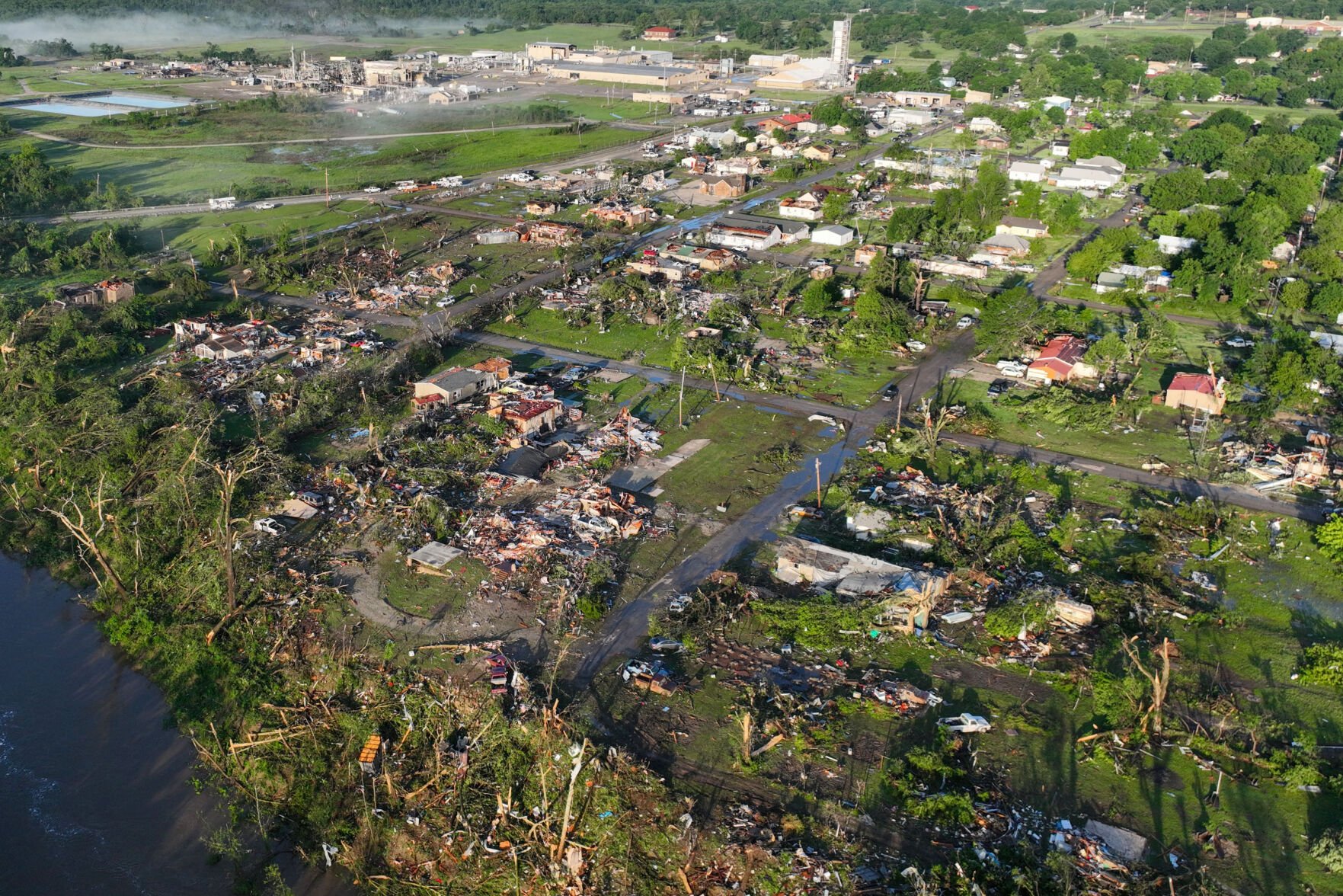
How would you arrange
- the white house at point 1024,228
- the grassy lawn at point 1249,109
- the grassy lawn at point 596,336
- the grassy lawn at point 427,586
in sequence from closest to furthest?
the grassy lawn at point 427,586, the grassy lawn at point 596,336, the white house at point 1024,228, the grassy lawn at point 1249,109

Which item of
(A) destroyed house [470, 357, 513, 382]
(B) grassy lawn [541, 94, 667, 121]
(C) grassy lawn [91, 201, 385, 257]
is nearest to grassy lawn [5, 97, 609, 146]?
(B) grassy lawn [541, 94, 667, 121]

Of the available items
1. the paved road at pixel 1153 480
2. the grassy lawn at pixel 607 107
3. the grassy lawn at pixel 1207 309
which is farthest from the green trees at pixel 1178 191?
the grassy lawn at pixel 607 107

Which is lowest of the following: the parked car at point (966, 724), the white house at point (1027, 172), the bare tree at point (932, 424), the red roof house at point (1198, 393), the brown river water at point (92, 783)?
the brown river water at point (92, 783)

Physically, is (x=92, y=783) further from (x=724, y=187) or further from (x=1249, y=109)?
(x=1249, y=109)

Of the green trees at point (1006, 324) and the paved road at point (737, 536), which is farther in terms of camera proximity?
the green trees at point (1006, 324)

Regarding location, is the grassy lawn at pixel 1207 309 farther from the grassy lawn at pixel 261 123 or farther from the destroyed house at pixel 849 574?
the grassy lawn at pixel 261 123
